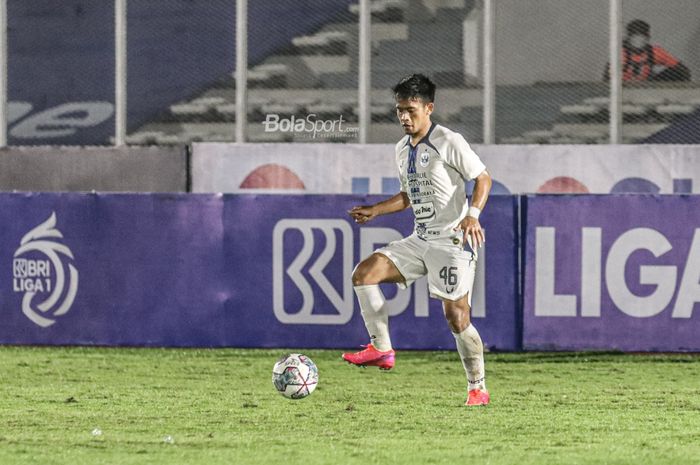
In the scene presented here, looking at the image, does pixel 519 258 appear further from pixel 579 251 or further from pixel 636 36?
pixel 636 36

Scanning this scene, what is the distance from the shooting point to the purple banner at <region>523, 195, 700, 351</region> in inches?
515

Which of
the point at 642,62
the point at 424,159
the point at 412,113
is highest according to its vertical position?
the point at 642,62

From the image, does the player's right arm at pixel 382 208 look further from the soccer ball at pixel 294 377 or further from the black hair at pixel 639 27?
the black hair at pixel 639 27

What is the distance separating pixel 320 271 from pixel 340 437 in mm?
5134

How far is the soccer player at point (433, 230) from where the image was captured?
373 inches

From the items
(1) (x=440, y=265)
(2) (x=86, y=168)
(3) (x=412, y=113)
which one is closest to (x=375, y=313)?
(1) (x=440, y=265)

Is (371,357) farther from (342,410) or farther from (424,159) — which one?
(424,159)

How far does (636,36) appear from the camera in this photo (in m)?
19.0

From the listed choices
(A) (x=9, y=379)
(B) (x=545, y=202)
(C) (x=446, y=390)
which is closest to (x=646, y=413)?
(C) (x=446, y=390)

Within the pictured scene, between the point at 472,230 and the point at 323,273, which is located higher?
the point at 472,230

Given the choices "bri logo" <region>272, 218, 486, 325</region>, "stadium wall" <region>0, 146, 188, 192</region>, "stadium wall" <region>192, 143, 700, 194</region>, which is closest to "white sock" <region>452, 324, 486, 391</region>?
"bri logo" <region>272, 218, 486, 325</region>

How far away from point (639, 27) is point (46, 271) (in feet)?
28.4

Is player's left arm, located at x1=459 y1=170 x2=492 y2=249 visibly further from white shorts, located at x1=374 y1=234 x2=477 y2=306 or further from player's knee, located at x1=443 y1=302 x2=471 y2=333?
player's knee, located at x1=443 y1=302 x2=471 y2=333

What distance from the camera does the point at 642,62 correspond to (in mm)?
18938
